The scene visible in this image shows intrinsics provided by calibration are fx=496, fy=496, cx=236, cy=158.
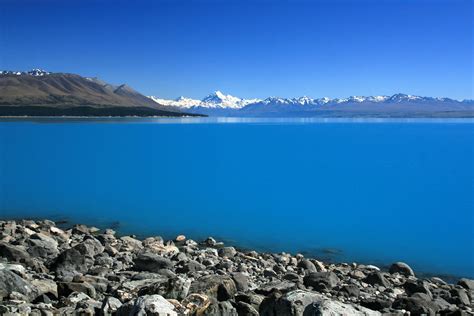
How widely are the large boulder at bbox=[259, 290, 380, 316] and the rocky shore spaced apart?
0.05 ft

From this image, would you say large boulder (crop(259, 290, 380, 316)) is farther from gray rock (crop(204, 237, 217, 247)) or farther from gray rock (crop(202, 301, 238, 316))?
gray rock (crop(204, 237, 217, 247))

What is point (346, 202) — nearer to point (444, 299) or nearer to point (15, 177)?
point (444, 299)

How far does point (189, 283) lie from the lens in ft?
28.3

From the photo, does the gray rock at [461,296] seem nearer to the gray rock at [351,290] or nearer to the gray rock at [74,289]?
the gray rock at [351,290]

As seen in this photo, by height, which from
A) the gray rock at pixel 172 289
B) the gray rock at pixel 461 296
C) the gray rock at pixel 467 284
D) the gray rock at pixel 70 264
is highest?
the gray rock at pixel 172 289

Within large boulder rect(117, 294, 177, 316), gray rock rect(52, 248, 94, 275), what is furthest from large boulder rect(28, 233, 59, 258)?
large boulder rect(117, 294, 177, 316)

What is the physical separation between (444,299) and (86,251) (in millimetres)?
9048

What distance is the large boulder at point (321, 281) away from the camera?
11.2 metres

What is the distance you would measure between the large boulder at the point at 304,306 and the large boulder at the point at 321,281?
12.2 ft

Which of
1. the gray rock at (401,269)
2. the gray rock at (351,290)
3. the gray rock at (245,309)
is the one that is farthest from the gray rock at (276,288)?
the gray rock at (401,269)

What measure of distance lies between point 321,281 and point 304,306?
4.53 metres

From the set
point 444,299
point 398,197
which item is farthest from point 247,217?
point 444,299

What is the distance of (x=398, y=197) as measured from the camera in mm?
28719

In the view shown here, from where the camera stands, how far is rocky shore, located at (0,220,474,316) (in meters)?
7.58
